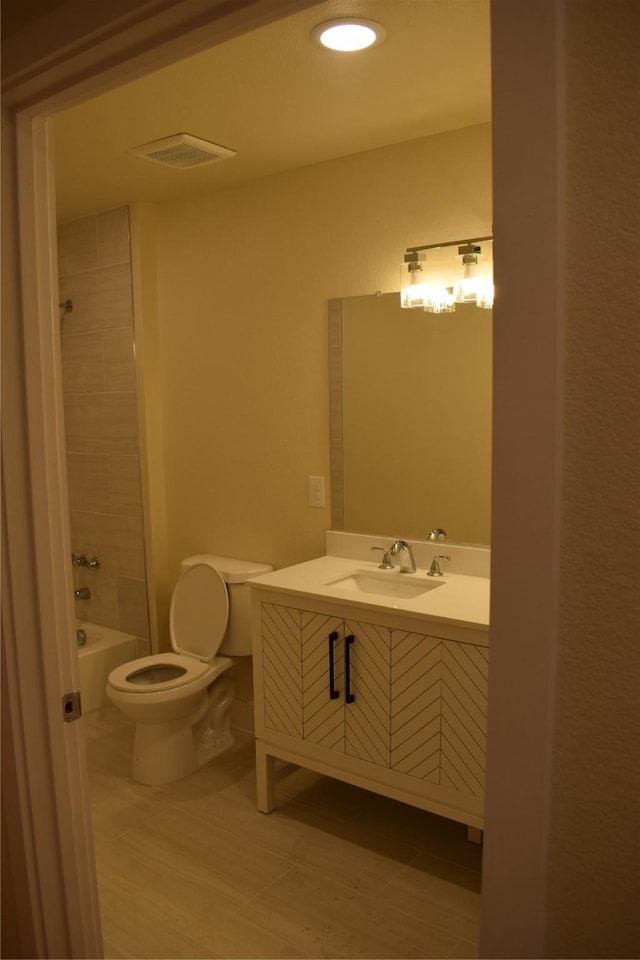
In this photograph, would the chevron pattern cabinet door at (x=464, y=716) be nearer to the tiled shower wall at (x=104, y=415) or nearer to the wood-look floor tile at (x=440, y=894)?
the wood-look floor tile at (x=440, y=894)

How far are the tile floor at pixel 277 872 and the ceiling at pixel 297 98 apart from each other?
7.99 feet

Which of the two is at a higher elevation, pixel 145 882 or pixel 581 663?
pixel 581 663

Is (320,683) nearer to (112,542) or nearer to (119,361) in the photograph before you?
(112,542)

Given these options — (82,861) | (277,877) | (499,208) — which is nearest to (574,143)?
(499,208)

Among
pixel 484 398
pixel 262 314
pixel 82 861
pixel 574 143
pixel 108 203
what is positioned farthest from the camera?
pixel 108 203

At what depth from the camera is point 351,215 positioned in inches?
111

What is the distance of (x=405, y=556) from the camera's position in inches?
106

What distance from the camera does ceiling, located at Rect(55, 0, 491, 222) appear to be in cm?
182

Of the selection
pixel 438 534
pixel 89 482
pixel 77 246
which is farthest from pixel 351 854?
Result: pixel 77 246

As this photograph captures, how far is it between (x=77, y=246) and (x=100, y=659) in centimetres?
212

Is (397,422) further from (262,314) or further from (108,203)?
(108,203)

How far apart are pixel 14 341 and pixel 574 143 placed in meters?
0.96

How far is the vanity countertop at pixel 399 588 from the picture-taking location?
7.11ft

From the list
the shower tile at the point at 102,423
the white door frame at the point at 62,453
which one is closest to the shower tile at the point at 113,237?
the shower tile at the point at 102,423
